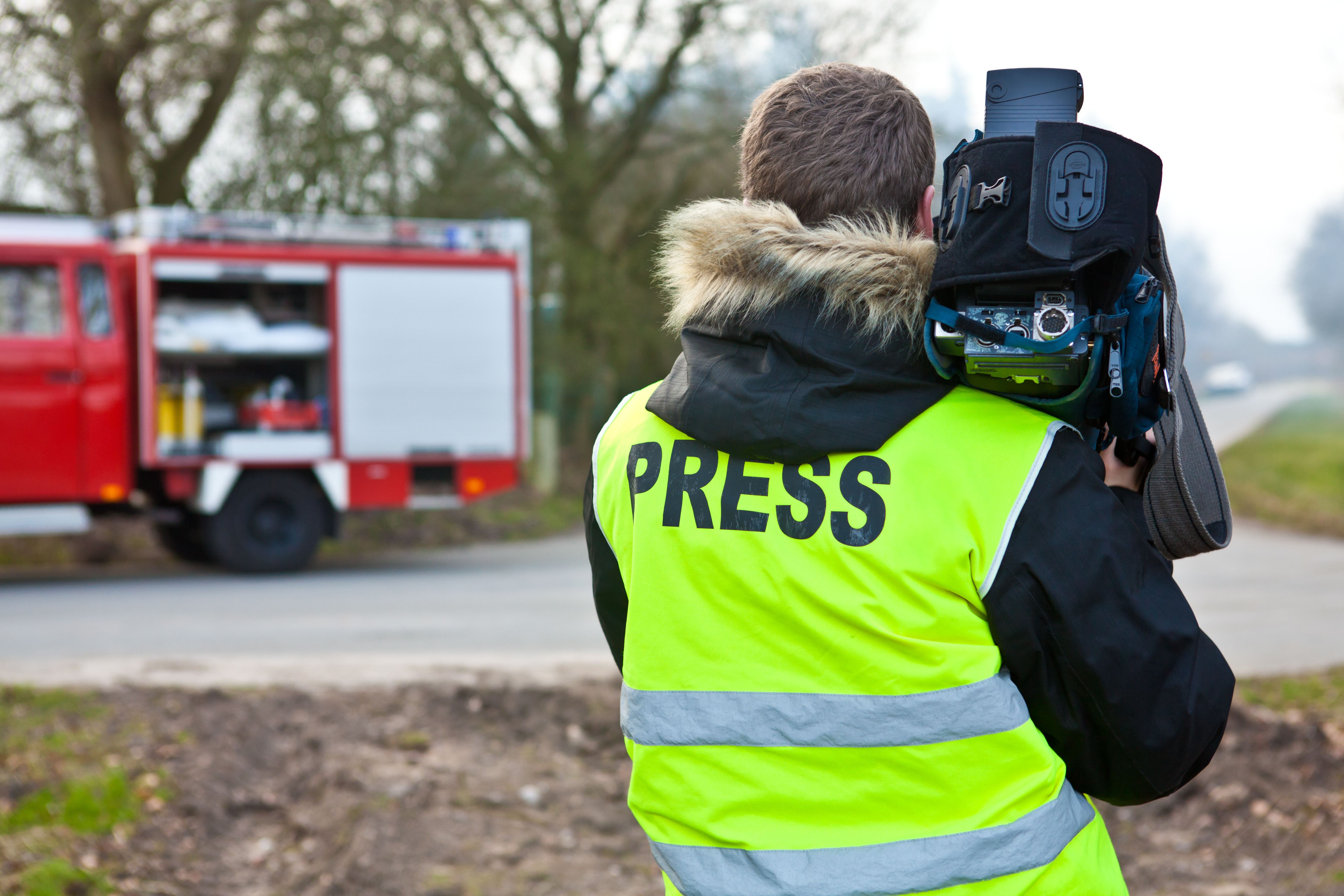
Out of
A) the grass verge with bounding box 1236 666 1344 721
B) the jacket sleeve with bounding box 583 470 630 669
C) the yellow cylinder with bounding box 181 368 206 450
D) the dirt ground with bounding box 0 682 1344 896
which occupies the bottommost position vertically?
the grass verge with bounding box 1236 666 1344 721

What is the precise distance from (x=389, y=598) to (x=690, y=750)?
27.0ft

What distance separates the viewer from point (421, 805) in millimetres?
4043

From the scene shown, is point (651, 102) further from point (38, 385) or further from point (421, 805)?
point (421, 805)

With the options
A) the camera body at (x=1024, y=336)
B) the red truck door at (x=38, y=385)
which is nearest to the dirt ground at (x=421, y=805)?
the camera body at (x=1024, y=336)

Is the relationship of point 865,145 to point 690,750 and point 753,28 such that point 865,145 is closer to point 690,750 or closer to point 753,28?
point 690,750

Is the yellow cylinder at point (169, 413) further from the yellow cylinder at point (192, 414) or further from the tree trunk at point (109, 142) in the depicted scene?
the tree trunk at point (109, 142)

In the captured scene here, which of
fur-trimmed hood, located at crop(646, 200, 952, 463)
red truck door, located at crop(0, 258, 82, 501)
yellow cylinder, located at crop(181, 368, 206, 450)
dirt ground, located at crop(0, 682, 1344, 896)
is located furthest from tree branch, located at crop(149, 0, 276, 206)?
fur-trimmed hood, located at crop(646, 200, 952, 463)

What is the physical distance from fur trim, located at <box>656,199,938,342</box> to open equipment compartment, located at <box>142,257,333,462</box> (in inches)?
389

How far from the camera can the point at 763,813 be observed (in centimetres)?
150

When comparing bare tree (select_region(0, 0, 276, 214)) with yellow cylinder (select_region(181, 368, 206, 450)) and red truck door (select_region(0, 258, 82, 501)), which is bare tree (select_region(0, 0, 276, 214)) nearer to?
red truck door (select_region(0, 258, 82, 501))

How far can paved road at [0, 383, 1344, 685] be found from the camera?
21.1 ft

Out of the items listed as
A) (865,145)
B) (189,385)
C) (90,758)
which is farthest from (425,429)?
(865,145)

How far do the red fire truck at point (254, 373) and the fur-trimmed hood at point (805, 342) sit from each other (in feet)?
32.5

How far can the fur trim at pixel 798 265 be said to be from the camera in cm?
152
